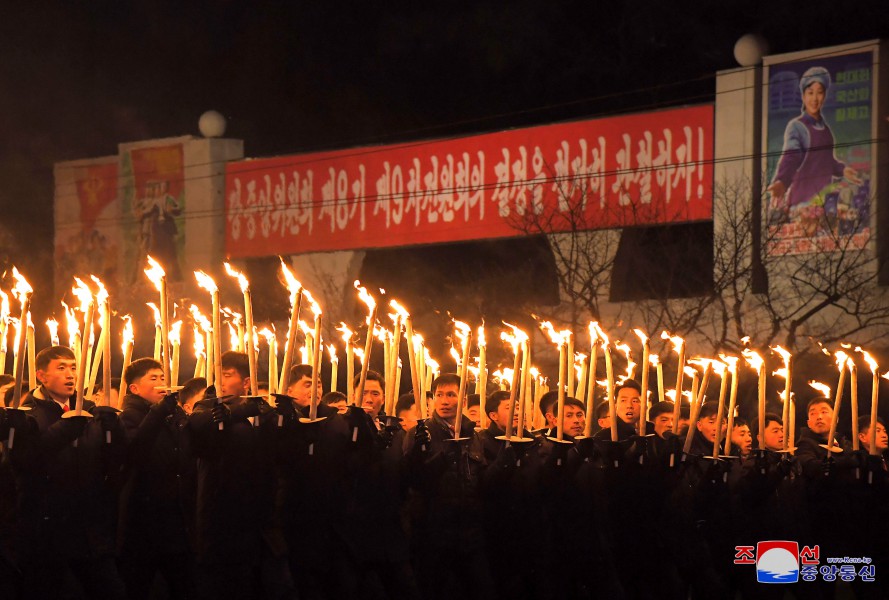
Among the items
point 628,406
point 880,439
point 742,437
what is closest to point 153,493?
point 628,406

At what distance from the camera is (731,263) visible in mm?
21156

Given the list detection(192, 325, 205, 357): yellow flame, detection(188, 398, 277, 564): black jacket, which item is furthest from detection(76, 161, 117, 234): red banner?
detection(188, 398, 277, 564): black jacket

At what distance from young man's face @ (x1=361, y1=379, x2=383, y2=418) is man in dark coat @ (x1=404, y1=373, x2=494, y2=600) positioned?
41cm

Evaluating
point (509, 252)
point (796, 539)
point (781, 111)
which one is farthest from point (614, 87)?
point (796, 539)

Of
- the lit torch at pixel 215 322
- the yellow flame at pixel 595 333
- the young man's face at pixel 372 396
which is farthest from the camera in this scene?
the young man's face at pixel 372 396

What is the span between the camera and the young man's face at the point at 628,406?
1214 cm

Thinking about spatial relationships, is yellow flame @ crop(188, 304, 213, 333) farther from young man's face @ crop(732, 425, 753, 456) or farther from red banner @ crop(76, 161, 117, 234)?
red banner @ crop(76, 161, 117, 234)

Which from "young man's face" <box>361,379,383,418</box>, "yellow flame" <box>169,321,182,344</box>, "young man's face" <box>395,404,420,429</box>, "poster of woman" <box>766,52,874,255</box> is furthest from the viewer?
"poster of woman" <box>766,52,874,255</box>

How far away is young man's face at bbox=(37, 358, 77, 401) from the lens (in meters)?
9.10

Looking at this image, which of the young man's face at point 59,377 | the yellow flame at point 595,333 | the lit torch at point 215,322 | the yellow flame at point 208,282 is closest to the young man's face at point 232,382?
the lit torch at point 215,322

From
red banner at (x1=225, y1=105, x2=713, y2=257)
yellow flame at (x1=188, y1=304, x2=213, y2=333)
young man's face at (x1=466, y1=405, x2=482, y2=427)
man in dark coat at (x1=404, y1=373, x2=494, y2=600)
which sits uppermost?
red banner at (x1=225, y1=105, x2=713, y2=257)

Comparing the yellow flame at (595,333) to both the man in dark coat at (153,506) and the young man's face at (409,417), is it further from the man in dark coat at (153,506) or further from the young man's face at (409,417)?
the man in dark coat at (153,506)

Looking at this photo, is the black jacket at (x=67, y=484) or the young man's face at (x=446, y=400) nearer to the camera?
the black jacket at (x=67, y=484)

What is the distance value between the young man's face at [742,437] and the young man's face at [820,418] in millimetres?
518
